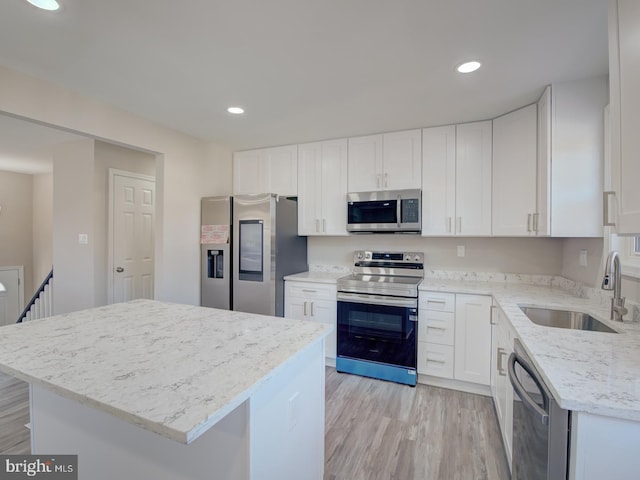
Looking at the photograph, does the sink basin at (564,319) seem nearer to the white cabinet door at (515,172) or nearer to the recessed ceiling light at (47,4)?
the white cabinet door at (515,172)

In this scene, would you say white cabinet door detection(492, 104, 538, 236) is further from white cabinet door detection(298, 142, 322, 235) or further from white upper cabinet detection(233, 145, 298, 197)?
white upper cabinet detection(233, 145, 298, 197)

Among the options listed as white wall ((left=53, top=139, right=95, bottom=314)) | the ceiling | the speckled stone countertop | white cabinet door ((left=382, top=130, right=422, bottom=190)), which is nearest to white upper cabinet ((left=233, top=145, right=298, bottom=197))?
the ceiling

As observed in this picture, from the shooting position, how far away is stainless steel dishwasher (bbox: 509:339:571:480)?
35.1 inches

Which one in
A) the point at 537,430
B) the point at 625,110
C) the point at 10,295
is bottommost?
the point at 10,295

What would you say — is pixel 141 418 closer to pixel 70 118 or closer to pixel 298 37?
pixel 298 37

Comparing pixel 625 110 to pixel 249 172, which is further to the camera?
pixel 249 172

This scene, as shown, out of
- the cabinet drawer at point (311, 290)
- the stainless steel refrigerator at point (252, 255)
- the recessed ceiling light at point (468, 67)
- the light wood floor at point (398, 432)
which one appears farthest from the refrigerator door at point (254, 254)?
the recessed ceiling light at point (468, 67)

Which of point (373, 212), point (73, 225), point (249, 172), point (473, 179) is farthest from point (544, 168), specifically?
point (73, 225)

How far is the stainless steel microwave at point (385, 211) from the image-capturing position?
2.85 meters

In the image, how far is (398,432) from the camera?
6.79ft

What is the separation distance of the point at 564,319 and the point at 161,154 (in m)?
3.48

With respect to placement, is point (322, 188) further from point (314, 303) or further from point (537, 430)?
A: point (537, 430)

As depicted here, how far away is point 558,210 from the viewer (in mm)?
2059

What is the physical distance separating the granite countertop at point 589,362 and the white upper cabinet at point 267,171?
242 cm
